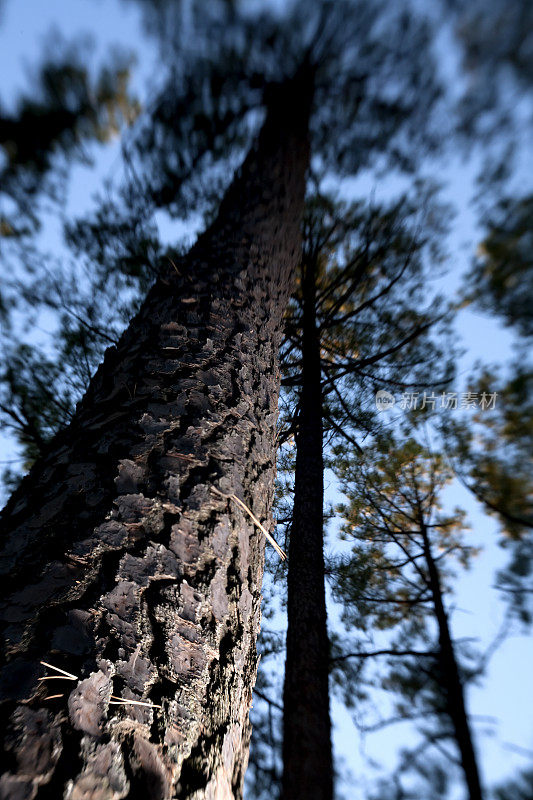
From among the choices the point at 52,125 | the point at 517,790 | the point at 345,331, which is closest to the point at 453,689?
the point at 517,790

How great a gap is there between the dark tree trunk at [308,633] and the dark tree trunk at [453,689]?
1.67 meters

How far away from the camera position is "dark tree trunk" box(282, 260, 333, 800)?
182 centimetres

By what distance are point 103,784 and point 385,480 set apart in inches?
143

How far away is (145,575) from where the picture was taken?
0.59 meters

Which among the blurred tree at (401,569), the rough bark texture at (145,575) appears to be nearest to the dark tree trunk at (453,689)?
the blurred tree at (401,569)

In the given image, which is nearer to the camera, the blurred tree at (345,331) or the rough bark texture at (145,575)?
the rough bark texture at (145,575)

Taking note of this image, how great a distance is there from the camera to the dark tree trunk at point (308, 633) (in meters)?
1.82

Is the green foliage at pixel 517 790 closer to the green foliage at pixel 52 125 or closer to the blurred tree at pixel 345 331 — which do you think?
the blurred tree at pixel 345 331

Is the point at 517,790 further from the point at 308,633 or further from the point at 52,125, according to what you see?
the point at 52,125

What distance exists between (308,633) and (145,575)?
81.5 inches

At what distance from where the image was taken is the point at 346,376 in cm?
373

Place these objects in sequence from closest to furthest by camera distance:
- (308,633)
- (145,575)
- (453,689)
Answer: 1. (145,575)
2. (308,633)
3. (453,689)

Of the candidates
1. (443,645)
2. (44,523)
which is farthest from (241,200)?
(443,645)

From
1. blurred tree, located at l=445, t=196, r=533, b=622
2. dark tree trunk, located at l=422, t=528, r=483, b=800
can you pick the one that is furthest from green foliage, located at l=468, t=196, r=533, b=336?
dark tree trunk, located at l=422, t=528, r=483, b=800
